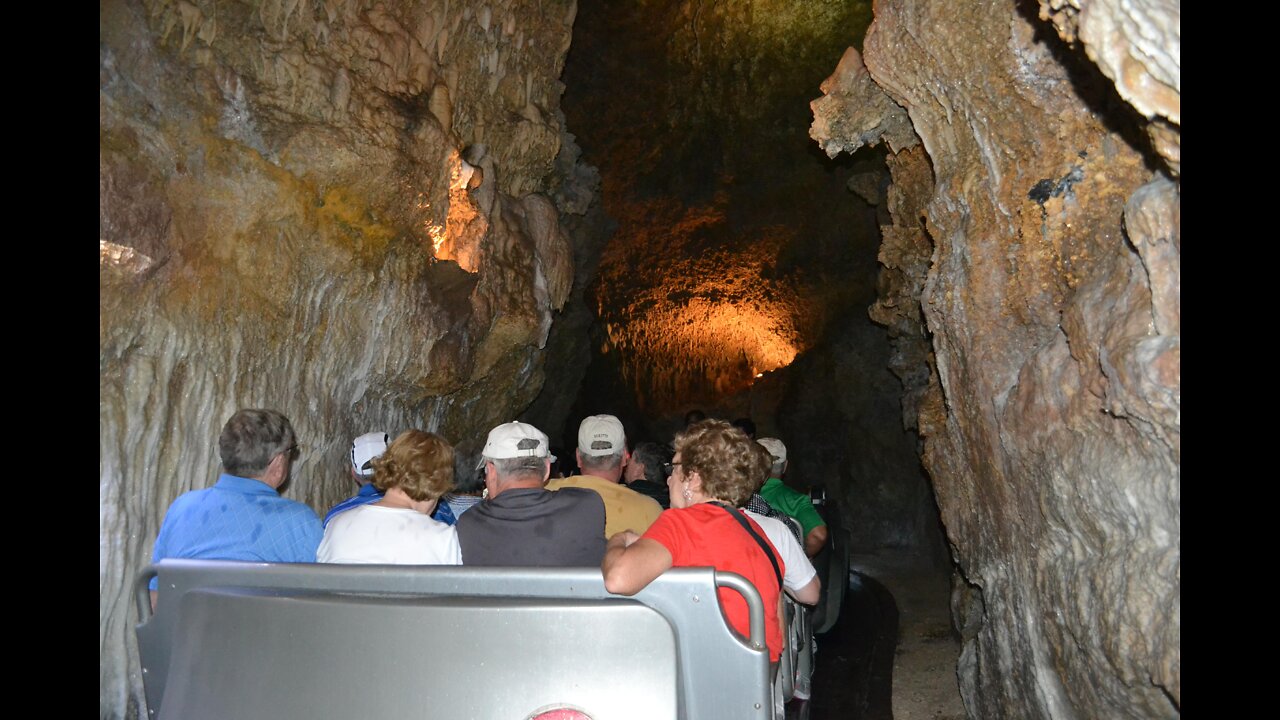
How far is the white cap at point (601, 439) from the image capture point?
153 inches

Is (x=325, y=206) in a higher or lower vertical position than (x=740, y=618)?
higher

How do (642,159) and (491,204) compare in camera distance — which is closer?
(491,204)

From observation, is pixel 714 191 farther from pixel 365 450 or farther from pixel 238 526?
pixel 238 526

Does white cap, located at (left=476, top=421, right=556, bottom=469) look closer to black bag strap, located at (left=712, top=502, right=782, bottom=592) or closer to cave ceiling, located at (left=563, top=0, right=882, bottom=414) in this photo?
black bag strap, located at (left=712, top=502, right=782, bottom=592)

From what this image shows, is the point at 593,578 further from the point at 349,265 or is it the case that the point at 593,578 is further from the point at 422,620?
the point at 349,265

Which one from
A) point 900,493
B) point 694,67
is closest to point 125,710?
point 694,67

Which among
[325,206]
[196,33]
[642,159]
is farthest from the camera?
[642,159]

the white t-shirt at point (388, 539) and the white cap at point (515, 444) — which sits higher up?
the white cap at point (515, 444)

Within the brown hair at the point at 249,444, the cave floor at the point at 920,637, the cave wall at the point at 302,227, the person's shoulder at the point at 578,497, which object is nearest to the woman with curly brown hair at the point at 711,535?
the person's shoulder at the point at 578,497

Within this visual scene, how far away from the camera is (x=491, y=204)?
7484mm

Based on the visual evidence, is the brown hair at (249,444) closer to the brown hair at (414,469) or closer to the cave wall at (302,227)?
the brown hair at (414,469)

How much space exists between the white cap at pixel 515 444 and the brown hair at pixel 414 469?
20 cm

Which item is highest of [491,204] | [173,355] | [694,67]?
[694,67]

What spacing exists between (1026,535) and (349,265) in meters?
4.16
